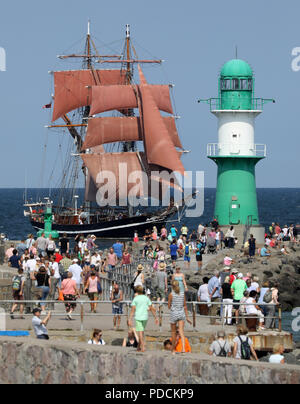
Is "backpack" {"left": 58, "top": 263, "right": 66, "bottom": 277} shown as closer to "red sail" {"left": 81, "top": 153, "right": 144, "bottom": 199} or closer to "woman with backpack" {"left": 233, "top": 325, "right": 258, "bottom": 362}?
"woman with backpack" {"left": 233, "top": 325, "right": 258, "bottom": 362}

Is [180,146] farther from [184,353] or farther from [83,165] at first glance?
[184,353]

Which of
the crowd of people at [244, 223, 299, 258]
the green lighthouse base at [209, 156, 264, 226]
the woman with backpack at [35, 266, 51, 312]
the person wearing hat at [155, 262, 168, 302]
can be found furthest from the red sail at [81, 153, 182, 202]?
the woman with backpack at [35, 266, 51, 312]

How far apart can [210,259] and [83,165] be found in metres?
40.7

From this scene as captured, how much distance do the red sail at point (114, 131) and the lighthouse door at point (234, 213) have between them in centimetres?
2971

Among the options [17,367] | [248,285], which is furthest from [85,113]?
[17,367]

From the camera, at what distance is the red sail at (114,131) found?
237 feet

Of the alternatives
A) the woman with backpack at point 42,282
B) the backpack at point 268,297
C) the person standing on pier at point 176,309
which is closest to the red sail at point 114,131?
the woman with backpack at point 42,282

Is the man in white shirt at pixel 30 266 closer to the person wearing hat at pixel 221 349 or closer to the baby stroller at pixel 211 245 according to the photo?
the person wearing hat at pixel 221 349

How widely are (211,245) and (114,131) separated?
116ft

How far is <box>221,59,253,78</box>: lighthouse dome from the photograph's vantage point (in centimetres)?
4356

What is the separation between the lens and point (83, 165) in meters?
76.6

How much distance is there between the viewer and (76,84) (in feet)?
250

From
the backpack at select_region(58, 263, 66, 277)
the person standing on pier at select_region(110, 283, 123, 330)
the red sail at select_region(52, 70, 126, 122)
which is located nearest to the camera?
the person standing on pier at select_region(110, 283, 123, 330)

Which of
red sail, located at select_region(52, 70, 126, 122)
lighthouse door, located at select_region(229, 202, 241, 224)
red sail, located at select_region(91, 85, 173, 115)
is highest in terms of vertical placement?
red sail, located at select_region(52, 70, 126, 122)
